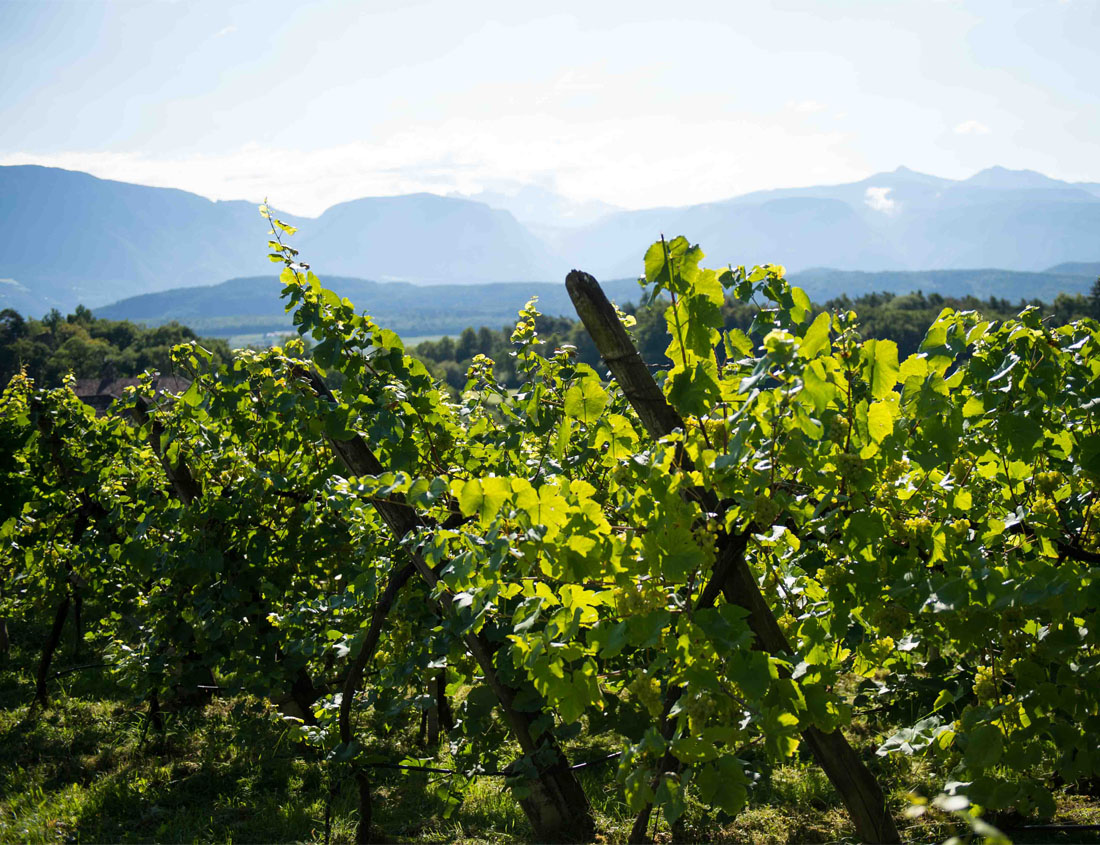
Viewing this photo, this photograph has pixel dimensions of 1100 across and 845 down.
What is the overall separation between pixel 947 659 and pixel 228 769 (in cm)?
451

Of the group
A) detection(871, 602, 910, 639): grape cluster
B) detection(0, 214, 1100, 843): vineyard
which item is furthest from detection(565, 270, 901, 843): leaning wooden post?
detection(871, 602, 910, 639): grape cluster

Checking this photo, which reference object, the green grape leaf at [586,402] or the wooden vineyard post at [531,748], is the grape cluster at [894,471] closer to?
the green grape leaf at [586,402]

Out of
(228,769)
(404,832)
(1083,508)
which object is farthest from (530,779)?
(228,769)

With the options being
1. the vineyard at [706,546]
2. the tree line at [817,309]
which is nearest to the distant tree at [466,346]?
the tree line at [817,309]

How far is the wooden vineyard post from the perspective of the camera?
9.48 feet

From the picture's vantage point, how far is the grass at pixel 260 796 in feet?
11.7

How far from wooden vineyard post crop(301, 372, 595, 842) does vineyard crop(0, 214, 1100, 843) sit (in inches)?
0.4

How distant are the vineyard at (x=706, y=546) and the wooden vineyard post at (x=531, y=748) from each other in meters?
0.01

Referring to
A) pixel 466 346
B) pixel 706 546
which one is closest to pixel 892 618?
pixel 706 546

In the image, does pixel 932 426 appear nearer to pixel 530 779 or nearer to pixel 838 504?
pixel 838 504

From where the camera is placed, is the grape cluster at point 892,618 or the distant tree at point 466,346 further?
the distant tree at point 466,346

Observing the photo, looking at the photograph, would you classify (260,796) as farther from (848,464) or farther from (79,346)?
(79,346)

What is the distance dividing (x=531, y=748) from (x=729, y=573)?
133 cm

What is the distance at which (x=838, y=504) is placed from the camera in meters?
2.12
